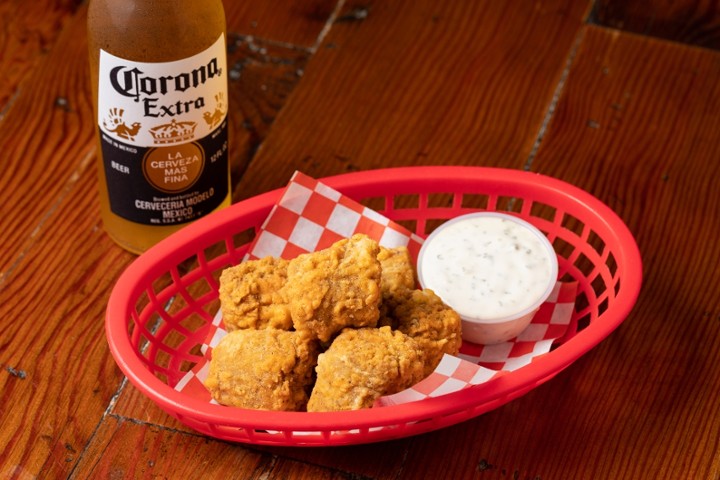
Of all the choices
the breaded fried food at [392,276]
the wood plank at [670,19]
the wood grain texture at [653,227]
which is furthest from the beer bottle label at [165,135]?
the wood plank at [670,19]

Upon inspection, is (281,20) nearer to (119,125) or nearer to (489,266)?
(119,125)

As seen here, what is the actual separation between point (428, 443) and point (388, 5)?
0.85 metres

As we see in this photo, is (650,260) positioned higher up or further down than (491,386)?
further down

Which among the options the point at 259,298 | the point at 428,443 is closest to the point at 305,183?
the point at 259,298

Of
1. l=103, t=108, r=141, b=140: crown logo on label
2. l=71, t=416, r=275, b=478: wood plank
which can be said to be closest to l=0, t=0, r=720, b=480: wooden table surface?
l=71, t=416, r=275, b=478: wood plank

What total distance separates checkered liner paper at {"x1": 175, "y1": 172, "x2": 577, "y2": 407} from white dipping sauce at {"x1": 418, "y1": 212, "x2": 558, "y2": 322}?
6 centimetres

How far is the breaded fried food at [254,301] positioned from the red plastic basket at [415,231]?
0.10 m

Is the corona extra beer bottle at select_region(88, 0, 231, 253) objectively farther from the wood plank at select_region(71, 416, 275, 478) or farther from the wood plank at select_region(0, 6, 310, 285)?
the wood plank at select_region(71, 416, 275, 478)

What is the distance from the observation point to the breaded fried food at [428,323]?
1.11 metres

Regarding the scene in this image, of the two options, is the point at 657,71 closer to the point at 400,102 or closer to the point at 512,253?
the point at 400,102

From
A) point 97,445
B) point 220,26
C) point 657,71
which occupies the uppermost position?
point 220,26

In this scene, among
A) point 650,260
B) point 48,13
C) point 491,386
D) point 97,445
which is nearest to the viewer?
point 491,386

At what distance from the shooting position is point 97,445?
1.18 meters

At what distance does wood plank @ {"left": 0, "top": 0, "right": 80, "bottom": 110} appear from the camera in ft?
5.33
